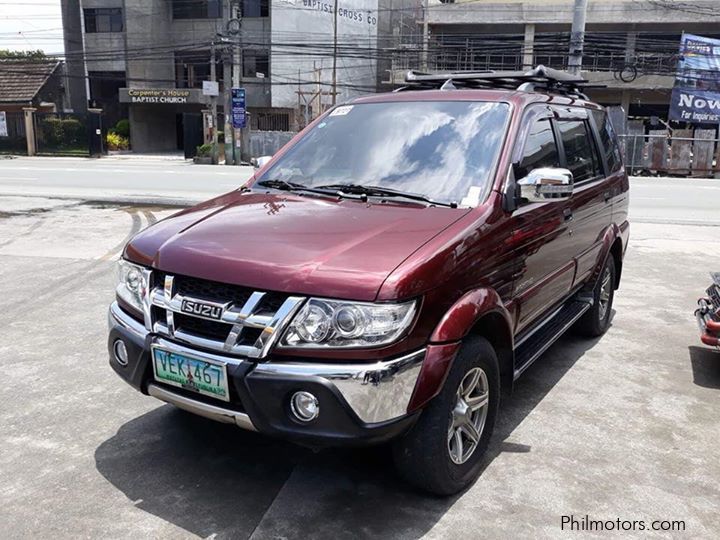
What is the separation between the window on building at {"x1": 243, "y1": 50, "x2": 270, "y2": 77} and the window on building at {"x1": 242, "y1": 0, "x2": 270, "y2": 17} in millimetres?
2502

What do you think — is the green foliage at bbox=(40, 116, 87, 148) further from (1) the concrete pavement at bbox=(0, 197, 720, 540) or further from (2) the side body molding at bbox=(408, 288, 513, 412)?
(2) the side body molding at bbox=(408, 288, 513, 412)

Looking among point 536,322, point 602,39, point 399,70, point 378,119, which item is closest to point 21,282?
point 378,119

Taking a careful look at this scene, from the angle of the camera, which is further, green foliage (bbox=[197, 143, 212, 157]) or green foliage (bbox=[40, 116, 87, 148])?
green foliage (bbox=[40, 116, 87, 148])

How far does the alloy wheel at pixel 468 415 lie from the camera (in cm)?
315

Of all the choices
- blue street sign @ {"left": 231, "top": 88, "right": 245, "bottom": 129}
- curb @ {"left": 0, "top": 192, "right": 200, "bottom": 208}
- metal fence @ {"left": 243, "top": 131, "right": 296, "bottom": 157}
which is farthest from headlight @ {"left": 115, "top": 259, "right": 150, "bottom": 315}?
metal fence @ {"left": 243, "top": 131, "right": 296, "bottom": 157}

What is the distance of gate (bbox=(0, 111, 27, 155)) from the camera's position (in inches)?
1559

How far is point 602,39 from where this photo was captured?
131 feet

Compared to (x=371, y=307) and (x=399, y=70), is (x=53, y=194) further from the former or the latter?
(x=399, y=70)

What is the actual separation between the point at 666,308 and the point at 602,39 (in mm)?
37803

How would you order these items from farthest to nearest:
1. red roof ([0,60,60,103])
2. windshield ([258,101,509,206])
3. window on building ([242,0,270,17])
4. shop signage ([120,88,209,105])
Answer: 1. red roof ([0,60,60,103])
2. shop signage ([120,88,209,105])
3. window on building ([242,0,270,17])
4. windshield ([258,101,509,206])

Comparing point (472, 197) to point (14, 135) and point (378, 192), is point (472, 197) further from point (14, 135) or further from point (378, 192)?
point (14, 135)

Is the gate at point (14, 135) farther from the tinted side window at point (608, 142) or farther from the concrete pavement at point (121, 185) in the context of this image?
the tinted side window at point (608, 142)

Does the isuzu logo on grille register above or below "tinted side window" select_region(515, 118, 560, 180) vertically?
below

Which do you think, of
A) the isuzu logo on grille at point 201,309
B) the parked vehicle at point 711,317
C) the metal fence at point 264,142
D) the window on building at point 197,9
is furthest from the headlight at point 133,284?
the window on building at point 197,9
